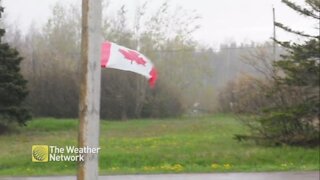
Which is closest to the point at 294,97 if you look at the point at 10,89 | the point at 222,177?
the point at 222,177

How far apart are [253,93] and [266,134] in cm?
163

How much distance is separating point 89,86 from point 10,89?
64.4 ft

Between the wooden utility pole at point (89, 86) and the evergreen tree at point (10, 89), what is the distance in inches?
750

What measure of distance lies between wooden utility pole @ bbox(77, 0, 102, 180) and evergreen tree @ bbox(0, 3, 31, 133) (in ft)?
62.5

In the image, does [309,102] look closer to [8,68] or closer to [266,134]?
[266,134]

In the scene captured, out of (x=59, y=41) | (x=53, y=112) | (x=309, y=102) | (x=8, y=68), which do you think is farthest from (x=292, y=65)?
(x=59, y=41)

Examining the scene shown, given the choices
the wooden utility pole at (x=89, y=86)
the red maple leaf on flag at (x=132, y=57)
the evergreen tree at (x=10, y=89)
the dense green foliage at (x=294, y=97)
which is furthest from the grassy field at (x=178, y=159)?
the wooden utility pole at (x=89, y=86)

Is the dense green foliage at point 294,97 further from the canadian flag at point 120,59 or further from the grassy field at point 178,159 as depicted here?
the canadian flag at point 120,59

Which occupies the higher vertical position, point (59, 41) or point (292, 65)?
point (59, 41)

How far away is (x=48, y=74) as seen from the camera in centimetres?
4091

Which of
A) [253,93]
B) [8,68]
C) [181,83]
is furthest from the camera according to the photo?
[181,83]

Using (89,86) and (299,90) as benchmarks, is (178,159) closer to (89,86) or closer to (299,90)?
(299,90)

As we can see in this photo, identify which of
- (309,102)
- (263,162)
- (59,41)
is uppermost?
(59,41)

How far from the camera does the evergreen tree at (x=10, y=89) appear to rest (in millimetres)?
25703
